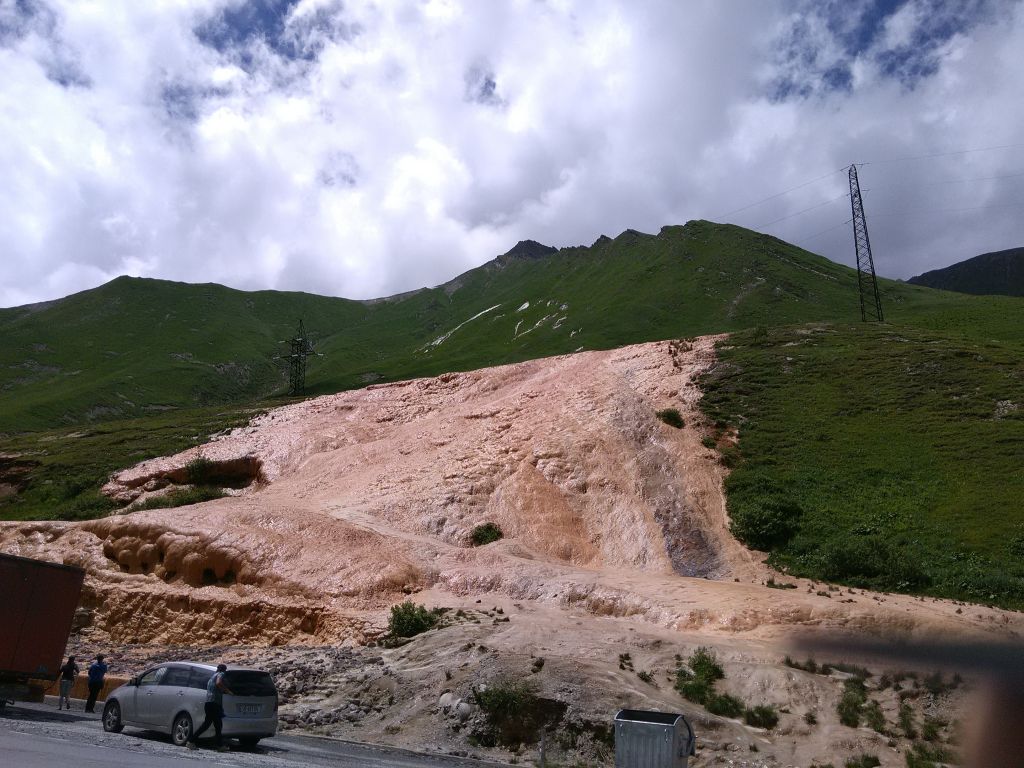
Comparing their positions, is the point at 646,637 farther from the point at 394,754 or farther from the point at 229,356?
the point at 229,356

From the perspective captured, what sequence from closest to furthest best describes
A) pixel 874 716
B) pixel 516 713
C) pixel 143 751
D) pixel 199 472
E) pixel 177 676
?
1. pixel 143 751
2. pixel 874 716
3. pixel 177 676
4. pixel 516 713
5. pixel 199 472

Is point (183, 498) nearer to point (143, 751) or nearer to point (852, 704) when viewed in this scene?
point (143, 751)

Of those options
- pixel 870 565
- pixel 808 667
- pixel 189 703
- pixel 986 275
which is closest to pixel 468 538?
pixel 870 565

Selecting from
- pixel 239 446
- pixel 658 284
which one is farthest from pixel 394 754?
pixel 658 284

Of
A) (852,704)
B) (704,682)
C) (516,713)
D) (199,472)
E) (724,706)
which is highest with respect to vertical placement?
(199,472)

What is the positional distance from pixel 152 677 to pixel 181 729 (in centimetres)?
156

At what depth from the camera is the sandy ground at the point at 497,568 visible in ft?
59.5

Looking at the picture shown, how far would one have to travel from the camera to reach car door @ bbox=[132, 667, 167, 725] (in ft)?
52.4

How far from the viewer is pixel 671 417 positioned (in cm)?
3841

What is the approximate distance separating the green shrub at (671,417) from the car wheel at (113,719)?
27085 mm

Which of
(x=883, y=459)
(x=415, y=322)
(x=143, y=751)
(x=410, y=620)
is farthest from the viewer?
(x=415, y=322)

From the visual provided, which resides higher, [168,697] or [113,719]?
[168,697]

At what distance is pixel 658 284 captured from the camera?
11025cm

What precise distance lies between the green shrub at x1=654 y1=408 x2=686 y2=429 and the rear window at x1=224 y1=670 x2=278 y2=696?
25693mm
